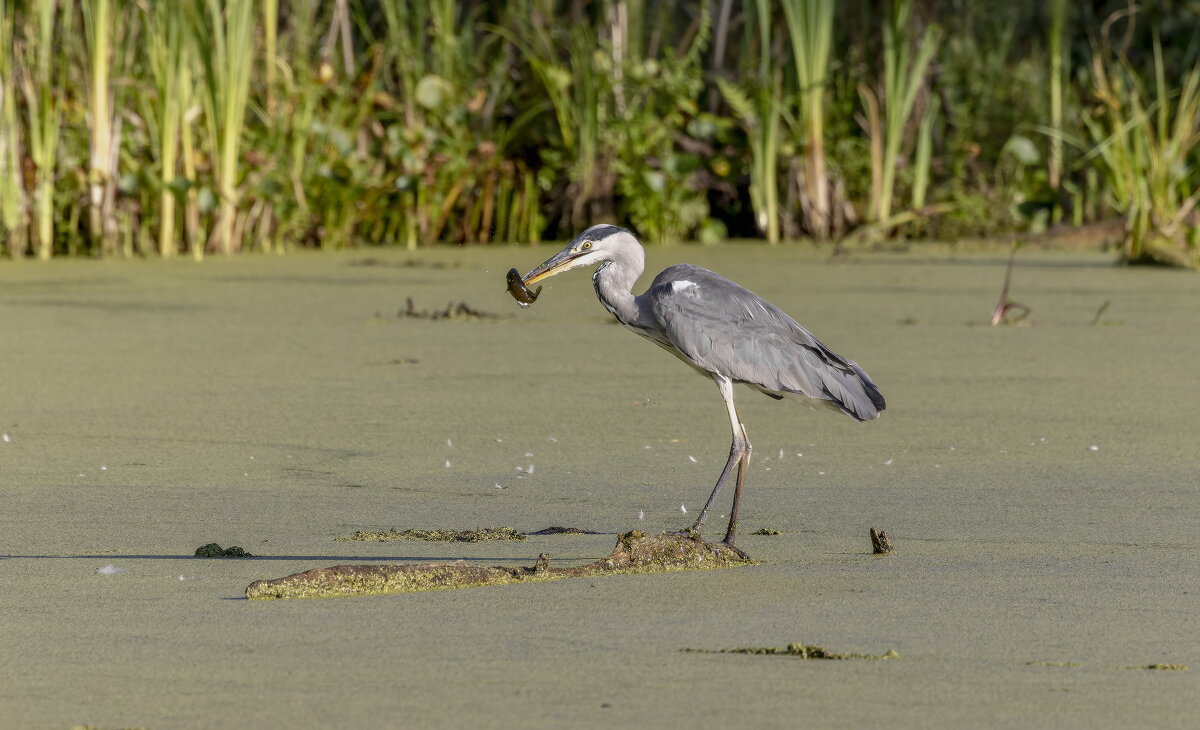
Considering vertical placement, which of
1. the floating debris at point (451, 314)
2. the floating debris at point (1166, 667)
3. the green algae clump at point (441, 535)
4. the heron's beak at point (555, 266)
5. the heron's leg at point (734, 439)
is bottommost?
the green algae clump at point (441, 535)

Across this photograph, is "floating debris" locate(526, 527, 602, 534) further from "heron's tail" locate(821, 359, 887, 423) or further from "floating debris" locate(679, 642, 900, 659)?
"floating debris" locate(679, 642, 900, 659)

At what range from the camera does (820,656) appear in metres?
2.38

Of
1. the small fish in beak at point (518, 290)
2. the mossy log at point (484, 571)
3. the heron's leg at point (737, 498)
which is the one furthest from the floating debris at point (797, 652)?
the small fish in beak at point (518, 290)

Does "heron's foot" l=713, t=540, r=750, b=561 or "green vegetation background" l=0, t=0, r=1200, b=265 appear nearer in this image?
"heron's foot" l=713, t=540, r=750, b=561

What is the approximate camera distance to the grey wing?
10.9 ft

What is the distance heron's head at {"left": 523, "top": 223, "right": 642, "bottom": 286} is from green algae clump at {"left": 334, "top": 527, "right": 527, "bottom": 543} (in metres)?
0.49

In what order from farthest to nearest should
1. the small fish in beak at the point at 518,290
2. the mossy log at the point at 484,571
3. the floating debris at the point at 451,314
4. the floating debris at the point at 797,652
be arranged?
the floating debris at the point at 451,314, the small fish in beak at the point at 518,290, the mossy log at the point at 484,571, the floating debris at the point at 797,652

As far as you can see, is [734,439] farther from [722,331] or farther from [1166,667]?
[1166,667]

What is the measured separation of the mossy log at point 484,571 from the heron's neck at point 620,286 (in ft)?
1.85

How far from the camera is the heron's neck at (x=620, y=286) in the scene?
3389 millimetres

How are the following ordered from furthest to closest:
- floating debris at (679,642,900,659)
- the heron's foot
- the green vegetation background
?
the green vegetation background, the heron's foot, floating debris at (679,642,900,659)

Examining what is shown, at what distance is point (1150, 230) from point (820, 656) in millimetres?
7231

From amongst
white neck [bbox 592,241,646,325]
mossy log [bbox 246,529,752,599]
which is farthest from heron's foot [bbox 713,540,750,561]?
white neck [bbox 592,241,646,325]

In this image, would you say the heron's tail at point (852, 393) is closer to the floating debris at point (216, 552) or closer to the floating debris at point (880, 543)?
the floating debris at point (880, 543)
